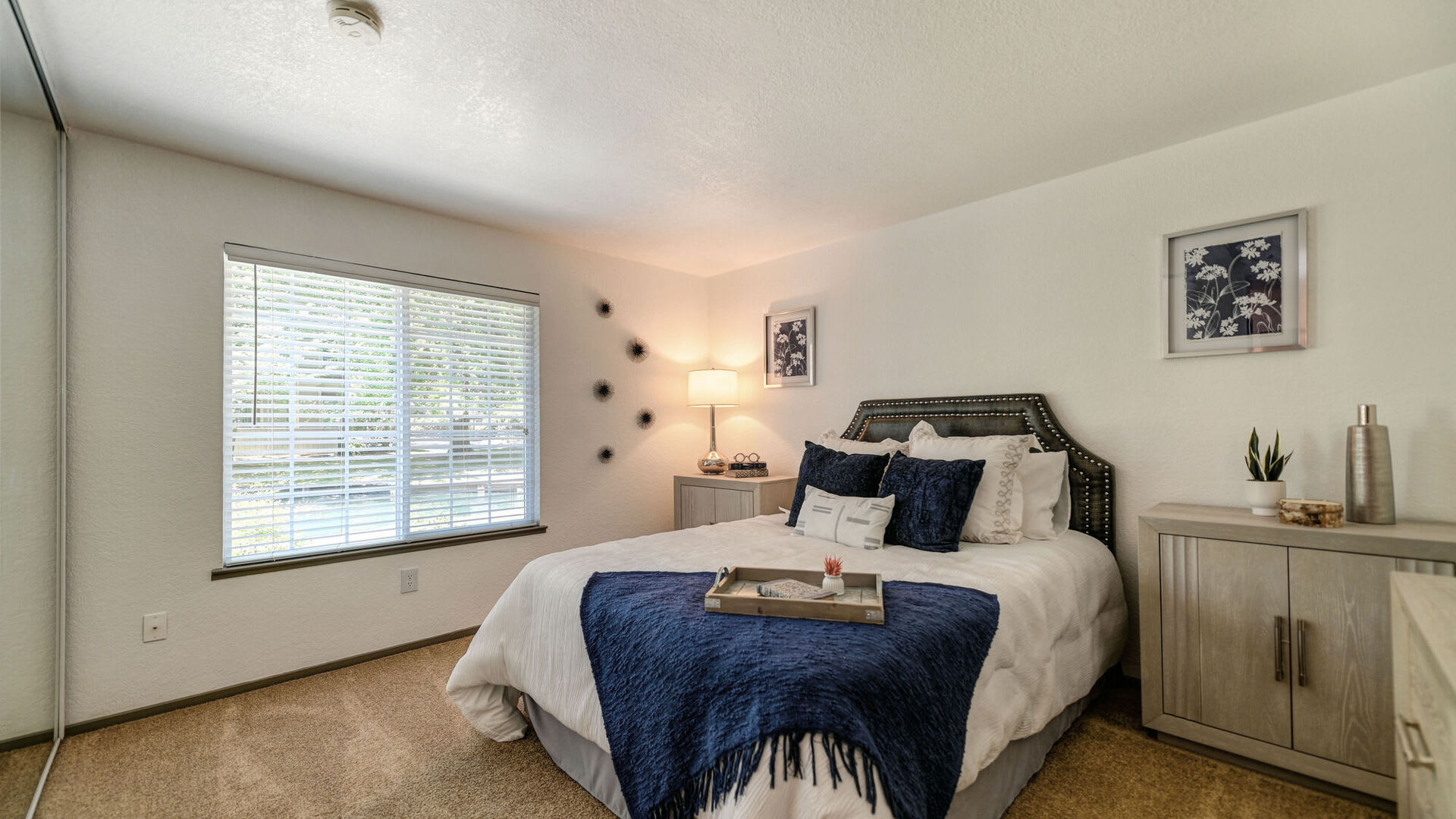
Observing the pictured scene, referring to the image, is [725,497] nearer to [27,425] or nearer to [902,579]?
[902,579]

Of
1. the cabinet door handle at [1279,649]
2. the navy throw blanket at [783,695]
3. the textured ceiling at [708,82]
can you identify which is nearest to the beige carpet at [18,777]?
the navy throw blanket at [783,695]

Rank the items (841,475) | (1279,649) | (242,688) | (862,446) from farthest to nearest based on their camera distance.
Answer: (862,446) → (841,475) → (242,688) → (1279,649)

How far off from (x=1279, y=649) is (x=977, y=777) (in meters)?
1.21

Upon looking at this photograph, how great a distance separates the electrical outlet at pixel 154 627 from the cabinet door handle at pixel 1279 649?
164 inches

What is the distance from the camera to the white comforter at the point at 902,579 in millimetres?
1773

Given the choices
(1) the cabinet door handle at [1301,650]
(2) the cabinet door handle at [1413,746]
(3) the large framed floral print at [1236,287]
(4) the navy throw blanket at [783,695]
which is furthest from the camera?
(3) the large framed floral print at [1236,287]

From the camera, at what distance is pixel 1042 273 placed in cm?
297

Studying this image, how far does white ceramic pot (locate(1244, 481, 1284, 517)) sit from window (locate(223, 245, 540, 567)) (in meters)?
3.43

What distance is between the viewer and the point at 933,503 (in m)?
2.51

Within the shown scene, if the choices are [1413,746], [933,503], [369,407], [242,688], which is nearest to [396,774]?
[242,688]

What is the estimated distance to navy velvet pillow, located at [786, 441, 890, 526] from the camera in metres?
2.85

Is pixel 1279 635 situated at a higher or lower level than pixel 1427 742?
lower

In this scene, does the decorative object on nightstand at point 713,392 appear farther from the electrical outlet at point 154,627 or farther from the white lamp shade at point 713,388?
the electrical outlet at point 154,627

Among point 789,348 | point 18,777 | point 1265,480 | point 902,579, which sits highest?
point 789,348
